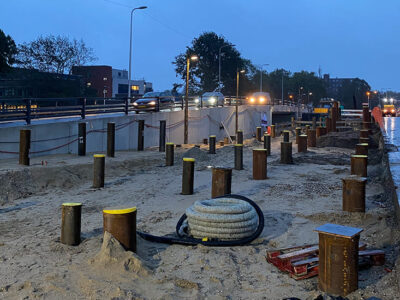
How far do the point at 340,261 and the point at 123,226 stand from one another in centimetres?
281

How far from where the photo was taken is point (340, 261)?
15.9 ft

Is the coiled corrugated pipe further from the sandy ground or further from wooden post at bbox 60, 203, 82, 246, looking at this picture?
wooden post at bbox 60, 203, 82, 246

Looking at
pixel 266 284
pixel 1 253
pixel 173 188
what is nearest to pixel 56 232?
pixel 1 253

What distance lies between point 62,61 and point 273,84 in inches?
2848

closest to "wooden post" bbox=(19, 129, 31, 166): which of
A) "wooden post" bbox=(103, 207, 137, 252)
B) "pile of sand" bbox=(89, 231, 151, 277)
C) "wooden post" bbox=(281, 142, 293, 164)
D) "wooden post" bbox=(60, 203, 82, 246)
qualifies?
"wooden post" bbox=(60, 203, 82, 246)

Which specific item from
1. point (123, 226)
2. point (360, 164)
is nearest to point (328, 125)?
point (360, 164)

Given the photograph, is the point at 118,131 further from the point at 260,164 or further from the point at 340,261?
the point at 340,261

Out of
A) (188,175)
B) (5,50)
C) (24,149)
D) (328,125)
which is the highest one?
(5,50)

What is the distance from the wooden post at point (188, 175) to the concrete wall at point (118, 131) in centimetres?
747

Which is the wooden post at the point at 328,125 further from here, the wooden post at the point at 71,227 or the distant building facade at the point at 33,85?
the distant building facade at the point at 33,85

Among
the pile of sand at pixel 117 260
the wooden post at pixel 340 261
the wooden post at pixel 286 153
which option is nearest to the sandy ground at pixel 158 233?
the pile of sand at pixel 117 260

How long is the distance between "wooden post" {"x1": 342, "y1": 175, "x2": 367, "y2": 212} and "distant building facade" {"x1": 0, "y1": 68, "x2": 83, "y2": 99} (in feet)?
150

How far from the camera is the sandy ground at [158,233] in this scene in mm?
5105

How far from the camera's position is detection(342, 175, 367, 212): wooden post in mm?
8430
